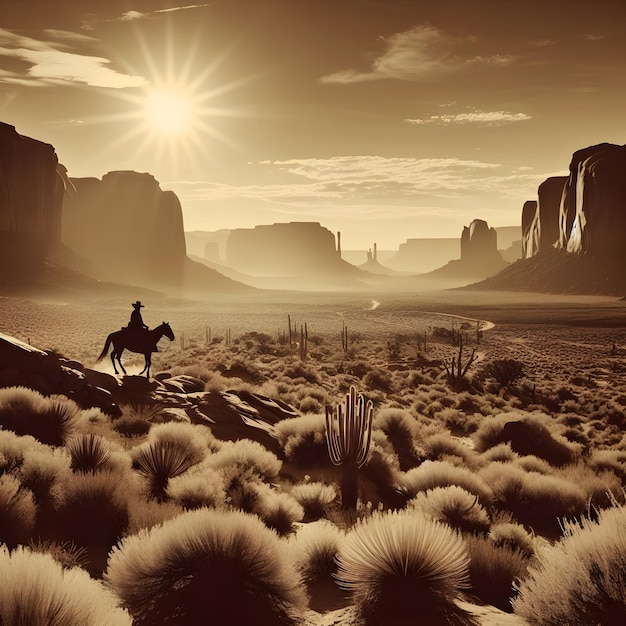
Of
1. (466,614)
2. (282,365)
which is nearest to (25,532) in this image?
(466,614)

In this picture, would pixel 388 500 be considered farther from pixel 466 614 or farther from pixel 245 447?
pixel 466 614

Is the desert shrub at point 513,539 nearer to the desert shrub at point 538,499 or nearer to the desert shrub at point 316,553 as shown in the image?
the desert shrub at point 538,499

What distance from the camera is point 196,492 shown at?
21.5ft

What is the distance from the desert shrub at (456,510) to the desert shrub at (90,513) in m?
3.95

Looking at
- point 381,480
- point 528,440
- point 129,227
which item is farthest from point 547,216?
point 381,480

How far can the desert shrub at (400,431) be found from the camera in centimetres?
1305

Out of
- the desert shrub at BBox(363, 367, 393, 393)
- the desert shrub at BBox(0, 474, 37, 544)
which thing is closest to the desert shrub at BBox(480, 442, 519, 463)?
the desert shrub at BBox(0, 474, 37, 544)

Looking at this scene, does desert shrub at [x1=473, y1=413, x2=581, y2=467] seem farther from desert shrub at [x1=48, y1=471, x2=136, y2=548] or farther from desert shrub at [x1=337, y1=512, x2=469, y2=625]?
desert shrub at [x1=48, y1=471, x2=136, y2=548]

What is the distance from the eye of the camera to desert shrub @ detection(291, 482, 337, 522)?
25.1ft

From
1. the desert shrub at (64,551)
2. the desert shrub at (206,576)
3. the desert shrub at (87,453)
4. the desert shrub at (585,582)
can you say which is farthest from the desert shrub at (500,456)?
the desert shrub at (64,551)

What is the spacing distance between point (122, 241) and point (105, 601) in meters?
157

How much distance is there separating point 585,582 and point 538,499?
5676mm

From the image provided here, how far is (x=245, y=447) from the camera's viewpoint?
931 centimetres

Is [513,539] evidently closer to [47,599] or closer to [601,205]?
[47,599]
